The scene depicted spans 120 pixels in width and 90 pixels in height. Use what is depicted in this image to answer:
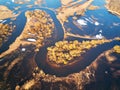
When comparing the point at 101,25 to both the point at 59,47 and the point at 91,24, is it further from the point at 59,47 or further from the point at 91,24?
the point at 59,47

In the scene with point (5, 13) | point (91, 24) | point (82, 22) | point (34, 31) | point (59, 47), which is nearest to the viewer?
point (59, 47)

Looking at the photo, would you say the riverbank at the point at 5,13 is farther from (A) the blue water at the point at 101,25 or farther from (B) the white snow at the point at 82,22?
(B) the white snow at the point at 82,22

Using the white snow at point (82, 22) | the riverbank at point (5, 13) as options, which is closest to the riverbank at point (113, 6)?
the white snow at point (82, 22)

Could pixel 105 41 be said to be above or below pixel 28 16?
below

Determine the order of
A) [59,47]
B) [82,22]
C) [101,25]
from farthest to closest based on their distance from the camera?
1. [82,22]
2. [101,25]
3. [59,47]

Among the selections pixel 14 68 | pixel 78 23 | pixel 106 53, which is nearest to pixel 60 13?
pixel 78 23

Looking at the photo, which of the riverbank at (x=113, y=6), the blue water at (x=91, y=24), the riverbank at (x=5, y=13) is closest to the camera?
the blue water at (x=91, y=24)

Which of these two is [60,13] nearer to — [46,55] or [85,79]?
[46,55]

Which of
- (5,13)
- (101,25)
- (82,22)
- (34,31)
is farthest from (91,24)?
(5,13)
